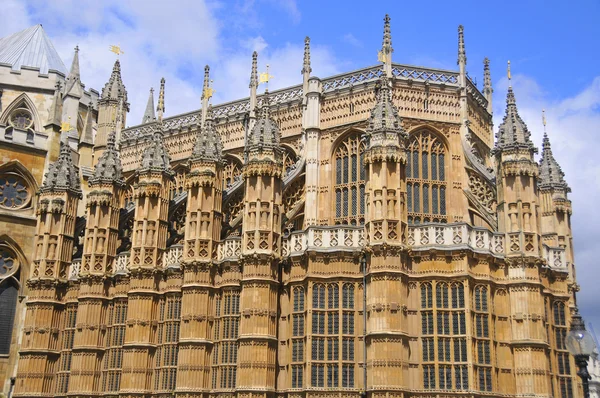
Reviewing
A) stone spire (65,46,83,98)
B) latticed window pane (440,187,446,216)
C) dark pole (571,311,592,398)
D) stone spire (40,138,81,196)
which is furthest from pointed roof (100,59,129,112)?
dark pole (571,311,592,398)

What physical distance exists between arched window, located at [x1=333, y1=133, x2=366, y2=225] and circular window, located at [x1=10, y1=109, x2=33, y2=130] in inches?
1048

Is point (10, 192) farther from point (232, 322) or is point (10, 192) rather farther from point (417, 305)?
point (417, 305)

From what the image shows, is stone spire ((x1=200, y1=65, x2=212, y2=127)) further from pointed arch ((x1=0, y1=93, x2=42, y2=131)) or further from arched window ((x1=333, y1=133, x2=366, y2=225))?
pointed arch ((x1=0, y1=93, x2=42, y2=131))

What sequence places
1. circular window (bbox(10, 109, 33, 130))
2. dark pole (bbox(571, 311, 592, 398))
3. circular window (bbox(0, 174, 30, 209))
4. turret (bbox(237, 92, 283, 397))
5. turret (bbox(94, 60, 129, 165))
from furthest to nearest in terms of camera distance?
circular window (bbox(10, 109, 33, 130)) < turret (bbox(94, 60, 129, 165)) < circular window (bbox(0, 174, 30, 209)) < turret (bbox(237, 92, 283, 397)) < dark pole (bbox(571, 311, 592, 398))

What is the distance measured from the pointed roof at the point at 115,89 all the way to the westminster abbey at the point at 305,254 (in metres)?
4.72

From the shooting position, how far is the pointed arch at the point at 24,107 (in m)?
52.4

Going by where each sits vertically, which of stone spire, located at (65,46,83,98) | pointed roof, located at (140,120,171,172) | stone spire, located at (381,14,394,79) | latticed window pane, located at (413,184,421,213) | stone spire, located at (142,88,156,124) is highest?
stone spire, located at (142,88,156,124)

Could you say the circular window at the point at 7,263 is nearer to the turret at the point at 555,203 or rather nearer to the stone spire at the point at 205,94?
the stone spire at the point at 205,94

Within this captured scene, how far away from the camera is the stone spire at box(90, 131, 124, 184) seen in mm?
42375

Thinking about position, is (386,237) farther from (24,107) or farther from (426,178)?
(24,107)

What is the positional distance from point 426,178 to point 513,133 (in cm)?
521

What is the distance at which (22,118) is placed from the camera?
176ft

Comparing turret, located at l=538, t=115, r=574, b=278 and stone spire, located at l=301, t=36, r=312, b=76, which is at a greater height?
Answer: stone spire, located at l=301, t=36, r=312, b=76

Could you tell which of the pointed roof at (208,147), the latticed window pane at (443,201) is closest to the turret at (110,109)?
the pointed roof at (208,147)
